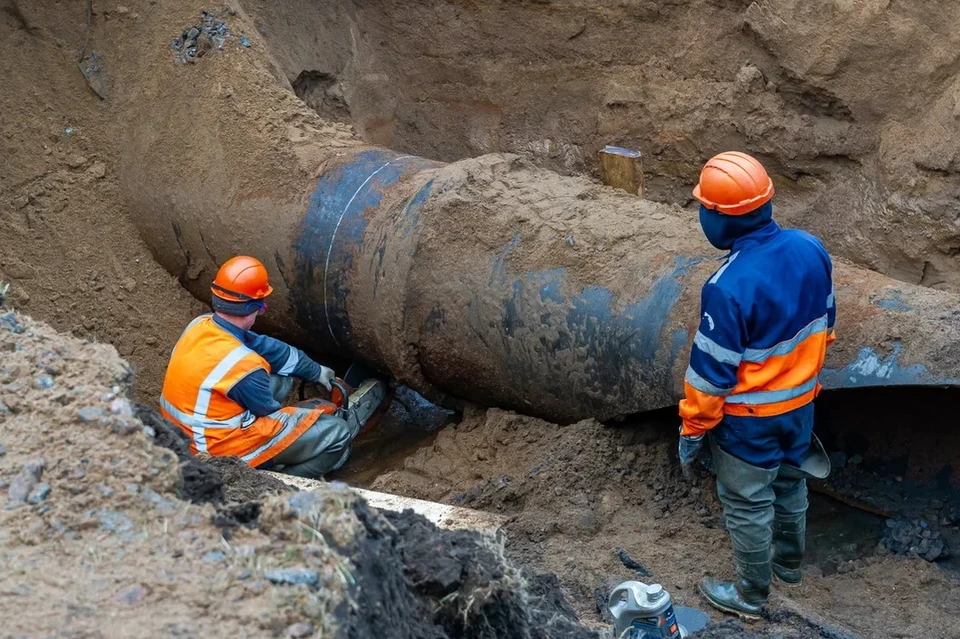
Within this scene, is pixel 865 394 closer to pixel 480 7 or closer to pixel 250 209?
pixel 250 209

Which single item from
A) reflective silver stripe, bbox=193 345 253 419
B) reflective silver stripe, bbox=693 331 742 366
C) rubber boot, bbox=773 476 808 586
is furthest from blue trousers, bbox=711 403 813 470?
reflective silver stripe, bbox=193 345 253 419

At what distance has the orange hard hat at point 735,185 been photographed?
3.31 meters

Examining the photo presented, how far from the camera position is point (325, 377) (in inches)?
209

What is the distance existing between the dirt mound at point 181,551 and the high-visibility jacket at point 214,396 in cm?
204

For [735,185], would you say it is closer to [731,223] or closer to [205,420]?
[731,223]

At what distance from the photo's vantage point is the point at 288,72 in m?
6.54

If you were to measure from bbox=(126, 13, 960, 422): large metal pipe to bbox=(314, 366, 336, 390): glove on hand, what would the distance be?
16 cm

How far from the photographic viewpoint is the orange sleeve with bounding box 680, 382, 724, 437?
11.1 ft

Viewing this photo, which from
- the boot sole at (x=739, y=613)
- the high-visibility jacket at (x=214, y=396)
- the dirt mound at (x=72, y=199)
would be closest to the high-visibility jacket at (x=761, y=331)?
the boot sole at (x=739, y=613)

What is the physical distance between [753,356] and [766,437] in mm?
313

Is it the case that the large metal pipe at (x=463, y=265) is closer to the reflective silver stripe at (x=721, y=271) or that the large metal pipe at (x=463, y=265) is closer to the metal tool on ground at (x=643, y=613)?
the reflective silver stripe at (x=721, y=271)

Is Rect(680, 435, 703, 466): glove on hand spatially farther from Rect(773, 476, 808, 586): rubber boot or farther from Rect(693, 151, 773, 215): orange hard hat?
Rect(693, 151, 773, 215): orange hard hat

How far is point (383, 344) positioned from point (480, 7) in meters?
3.05

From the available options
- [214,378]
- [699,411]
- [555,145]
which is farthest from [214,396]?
[555,145]
